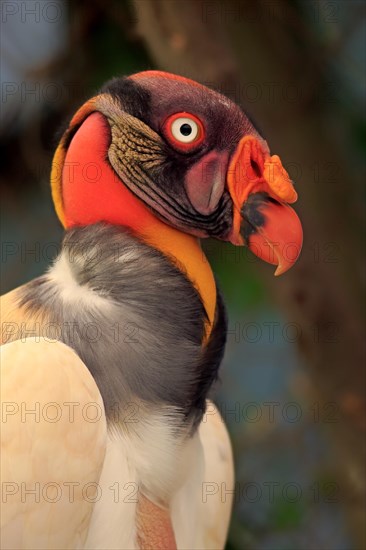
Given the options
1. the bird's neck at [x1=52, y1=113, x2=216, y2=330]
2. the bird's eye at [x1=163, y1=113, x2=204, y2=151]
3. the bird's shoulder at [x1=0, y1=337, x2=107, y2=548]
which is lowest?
the bird's shoulder at [x1=0, y1=337, x2=107, y2=548]

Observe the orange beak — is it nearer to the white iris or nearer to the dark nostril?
the dark nostril

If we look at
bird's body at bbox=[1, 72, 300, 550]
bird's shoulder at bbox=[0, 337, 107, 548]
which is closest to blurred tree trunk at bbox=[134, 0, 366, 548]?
bird's body at bbox=[1, 72, 300, 550]

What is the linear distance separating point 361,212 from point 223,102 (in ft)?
5.72

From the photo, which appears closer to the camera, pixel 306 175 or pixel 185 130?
pixel 185 130

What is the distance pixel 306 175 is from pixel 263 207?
60.2 inches

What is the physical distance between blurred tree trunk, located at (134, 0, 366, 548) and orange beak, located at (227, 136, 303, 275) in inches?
51.8

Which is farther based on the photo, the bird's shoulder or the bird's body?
the bird's body

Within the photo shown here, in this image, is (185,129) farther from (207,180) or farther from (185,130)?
(207,180)

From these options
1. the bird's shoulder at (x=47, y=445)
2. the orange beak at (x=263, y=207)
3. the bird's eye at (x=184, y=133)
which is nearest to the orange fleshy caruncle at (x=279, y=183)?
the orange beak at (x=263, y=207)

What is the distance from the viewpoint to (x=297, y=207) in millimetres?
3697

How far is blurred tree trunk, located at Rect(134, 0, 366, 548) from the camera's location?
360cm

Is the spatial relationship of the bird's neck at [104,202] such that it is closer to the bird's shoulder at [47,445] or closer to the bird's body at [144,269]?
the bird's body at [144,269]

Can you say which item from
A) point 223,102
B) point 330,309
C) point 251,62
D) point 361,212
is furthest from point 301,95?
point 223,102

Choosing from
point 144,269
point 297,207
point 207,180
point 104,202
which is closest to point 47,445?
point 144,269
